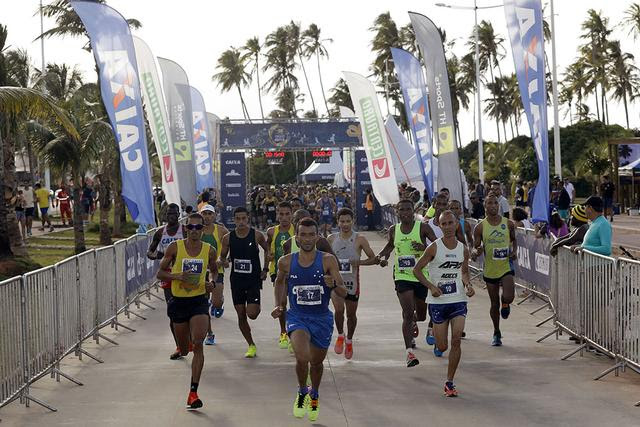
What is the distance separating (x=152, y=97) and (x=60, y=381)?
39.3 ft

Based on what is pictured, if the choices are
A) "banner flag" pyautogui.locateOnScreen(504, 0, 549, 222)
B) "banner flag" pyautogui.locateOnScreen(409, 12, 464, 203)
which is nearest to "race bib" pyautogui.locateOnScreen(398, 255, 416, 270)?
"banner flag" pyautogui.locateOnScreen(504, 0, 549, 222)

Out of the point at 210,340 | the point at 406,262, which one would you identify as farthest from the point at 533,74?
the point at 210,340

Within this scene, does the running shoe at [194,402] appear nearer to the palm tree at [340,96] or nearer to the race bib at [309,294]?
the race bib at [309,294]

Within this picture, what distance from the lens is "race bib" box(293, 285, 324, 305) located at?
8797mm

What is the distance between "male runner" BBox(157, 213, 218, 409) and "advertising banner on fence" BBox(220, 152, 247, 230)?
1312 inches

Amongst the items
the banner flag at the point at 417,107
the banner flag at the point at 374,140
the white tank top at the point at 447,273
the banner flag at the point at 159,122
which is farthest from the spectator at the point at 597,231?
the banner flag at the point at 374,140

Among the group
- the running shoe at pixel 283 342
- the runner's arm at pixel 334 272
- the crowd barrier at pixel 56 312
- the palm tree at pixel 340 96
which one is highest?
the palm tree at pixel 340 96

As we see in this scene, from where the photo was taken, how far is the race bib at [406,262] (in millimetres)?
11688

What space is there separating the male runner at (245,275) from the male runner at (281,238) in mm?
601

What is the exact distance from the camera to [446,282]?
991 cm

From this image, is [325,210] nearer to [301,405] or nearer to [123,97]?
[123,97]

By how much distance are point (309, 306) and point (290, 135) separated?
1391 inches

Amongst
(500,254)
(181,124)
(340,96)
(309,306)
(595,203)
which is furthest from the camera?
(340,96)

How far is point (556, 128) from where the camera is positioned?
34.3 metres
